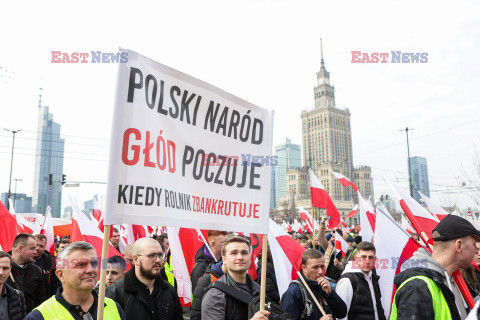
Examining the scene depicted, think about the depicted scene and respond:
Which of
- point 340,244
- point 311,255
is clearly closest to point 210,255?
point 311,255

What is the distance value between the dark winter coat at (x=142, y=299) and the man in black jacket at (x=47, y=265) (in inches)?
129

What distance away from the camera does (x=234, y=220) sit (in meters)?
3.76

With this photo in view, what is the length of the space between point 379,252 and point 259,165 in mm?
3141

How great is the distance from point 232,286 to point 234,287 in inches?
0.8

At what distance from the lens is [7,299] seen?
14.1 ft

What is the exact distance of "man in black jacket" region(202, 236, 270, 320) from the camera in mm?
3580

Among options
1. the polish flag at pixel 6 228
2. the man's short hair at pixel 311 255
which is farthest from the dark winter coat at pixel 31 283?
the man's short hair at pixel 311 255

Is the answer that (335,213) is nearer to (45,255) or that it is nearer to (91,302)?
(45,255)

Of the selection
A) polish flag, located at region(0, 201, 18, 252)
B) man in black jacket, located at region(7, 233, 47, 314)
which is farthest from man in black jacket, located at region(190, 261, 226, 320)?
polish flag, located at region(0, 201, 18, 252)

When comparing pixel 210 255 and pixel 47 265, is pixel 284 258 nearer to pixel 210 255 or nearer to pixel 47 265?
pixel 210 255

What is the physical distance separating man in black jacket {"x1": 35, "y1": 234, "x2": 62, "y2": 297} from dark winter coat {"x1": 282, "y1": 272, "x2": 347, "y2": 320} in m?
4.13

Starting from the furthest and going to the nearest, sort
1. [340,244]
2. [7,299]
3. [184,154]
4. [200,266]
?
[340,244], [200,266], [7,299], [184,154]

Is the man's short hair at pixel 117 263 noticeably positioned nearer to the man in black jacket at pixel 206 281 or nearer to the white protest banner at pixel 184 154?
the man in black jacket at pixel 206 281

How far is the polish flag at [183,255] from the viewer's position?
6176 millimetres
